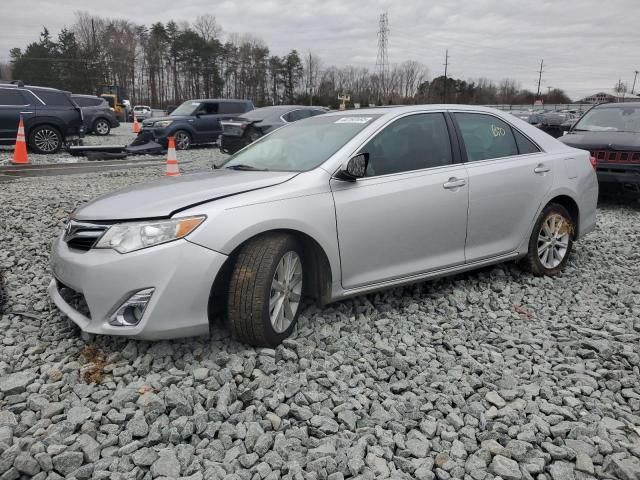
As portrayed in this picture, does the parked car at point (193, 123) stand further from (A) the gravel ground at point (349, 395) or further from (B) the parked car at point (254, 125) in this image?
(A) the gravel ground at point (349, 395)

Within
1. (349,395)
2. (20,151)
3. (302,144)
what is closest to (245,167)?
(302,144)

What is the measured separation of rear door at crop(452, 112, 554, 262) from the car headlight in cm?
222

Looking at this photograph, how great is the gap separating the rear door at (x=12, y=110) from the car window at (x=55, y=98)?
13.9 inches

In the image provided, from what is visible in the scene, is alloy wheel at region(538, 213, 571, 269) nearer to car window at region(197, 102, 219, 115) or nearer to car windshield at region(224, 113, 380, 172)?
car windshield at region(224, 113, 380, 172)

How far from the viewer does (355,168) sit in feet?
11.2

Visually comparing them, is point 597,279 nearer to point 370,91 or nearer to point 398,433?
point 398,433

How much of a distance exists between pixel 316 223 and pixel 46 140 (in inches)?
502

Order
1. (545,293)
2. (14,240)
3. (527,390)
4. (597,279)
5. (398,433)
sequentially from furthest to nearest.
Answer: (14,240), (597,279), (545,293), (527,390), (398,433)

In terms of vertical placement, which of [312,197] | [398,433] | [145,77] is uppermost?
[145,77]

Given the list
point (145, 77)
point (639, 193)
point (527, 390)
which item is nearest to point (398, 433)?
point (527, 390)

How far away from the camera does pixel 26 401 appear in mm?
2723

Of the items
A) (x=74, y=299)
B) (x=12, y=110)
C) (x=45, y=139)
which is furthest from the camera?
(x=45, y=139)

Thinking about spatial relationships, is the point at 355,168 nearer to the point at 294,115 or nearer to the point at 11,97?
the point at 294,115

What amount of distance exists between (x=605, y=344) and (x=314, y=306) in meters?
1.95
